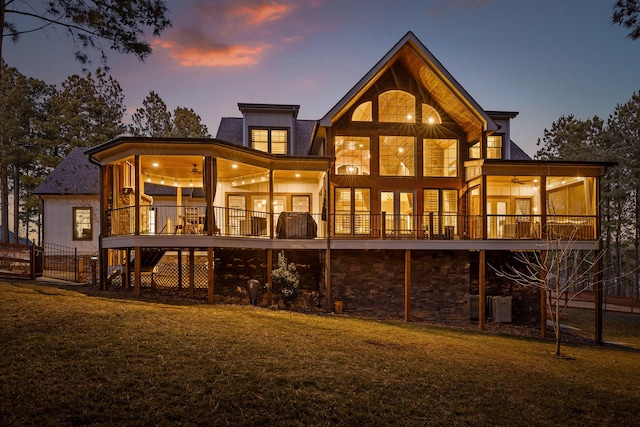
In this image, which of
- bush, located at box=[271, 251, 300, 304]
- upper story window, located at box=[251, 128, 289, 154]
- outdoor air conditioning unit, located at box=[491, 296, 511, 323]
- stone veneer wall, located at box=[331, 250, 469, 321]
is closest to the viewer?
bush, located at box=[271, 251, 300, 304]

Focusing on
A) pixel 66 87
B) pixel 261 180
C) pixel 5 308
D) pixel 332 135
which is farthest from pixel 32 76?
pixel 5 308

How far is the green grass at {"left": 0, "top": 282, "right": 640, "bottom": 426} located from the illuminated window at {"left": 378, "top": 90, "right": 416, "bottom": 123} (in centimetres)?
1043

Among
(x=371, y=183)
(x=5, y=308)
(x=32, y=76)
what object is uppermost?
(x=32, y=76)

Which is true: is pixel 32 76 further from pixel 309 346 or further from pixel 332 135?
pixel 309 346

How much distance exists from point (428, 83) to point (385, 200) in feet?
18.0

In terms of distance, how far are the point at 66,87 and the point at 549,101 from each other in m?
47.8

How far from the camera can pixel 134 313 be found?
34.0 feet

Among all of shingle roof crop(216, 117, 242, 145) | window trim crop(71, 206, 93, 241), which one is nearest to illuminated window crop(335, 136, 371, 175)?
shingle roof crop(216, 117, 242, 145)

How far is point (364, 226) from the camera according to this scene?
18.2 metres

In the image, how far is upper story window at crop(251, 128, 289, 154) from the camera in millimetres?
20250

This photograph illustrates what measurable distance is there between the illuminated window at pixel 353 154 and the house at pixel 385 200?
0.04 meters

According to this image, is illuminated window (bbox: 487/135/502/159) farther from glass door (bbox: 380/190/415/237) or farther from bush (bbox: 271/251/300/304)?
bush (bbox: 271/251/300/304)

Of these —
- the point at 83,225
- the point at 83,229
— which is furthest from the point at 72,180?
the point at 83,229

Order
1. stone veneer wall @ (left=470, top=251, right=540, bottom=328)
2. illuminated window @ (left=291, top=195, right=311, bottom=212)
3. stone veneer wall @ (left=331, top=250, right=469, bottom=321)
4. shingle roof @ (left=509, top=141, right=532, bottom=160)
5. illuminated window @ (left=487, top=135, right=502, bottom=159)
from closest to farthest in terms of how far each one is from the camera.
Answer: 1. stone veneer wall @ (left=331, top=250, right=469, bottom=321)
2. stone veneer wall @ (left=470, top=251, right=540, bottom=328)
3. illuminated window @ (left=291, top=195, right=311, bottom=212)
4. illuminated window @ (left=487, top=135, right=502, bottom=159)
5. shingle roof @ (left=509, top=141, right=532, bottom=160)
